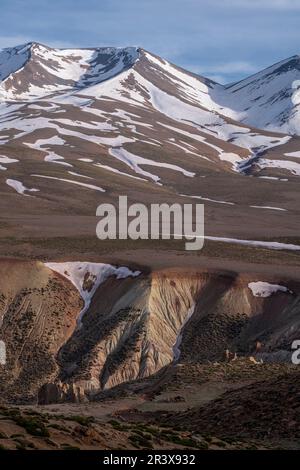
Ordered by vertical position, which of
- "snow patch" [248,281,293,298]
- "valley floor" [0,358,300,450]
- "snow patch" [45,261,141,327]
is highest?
"snow patch" [45,261,141,327]

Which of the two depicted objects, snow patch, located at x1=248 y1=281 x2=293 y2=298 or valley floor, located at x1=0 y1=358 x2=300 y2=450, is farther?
snow patch, located at x1=248 y1=281 x2=293 y2=298

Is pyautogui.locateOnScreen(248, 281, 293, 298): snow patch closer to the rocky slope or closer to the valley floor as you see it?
the rocky slope

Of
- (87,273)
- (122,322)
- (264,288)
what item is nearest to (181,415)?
(122,322)

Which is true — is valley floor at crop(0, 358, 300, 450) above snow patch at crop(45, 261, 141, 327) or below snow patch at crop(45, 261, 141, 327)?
below

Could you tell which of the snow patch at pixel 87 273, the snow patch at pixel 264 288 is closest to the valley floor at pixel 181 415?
the snow patch at pixel 264 288

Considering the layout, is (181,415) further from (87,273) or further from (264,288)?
(87,273)

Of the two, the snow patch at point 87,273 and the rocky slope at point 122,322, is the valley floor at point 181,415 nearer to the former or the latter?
the rocky slope at point 122,322

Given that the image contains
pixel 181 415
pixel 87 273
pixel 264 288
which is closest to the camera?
pixel 181 415

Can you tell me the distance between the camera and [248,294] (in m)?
70.8

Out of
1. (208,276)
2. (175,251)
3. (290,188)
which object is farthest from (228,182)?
(208,276)

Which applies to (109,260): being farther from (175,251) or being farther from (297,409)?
(297,409)

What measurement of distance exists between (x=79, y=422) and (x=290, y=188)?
165671 millimetres

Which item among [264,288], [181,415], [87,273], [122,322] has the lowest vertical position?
[181,415]

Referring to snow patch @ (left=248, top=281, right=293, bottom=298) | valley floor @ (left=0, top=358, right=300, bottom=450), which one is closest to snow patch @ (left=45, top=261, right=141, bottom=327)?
snow patch @ (left=248, top=281, right=293, bottom=298)
